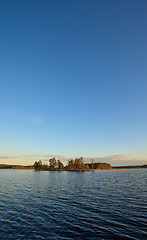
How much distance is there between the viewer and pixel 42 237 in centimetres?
1513

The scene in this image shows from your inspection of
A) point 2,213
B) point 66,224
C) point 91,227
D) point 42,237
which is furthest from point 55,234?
point 2,213

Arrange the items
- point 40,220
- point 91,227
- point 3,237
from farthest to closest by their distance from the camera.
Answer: point 40,220 < point 91,227 < point 3,237

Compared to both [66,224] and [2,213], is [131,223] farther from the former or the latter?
[2,213]

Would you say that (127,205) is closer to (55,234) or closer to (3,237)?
(55,234)

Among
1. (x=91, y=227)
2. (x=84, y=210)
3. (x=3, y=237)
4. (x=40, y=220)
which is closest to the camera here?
(x=3, y=237)

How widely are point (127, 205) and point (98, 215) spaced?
345 inches

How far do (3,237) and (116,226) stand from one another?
13520mm

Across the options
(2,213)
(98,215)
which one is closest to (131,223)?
(98,215)

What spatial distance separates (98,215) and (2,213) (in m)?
15.6

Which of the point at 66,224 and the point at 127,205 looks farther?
the point at 127,205

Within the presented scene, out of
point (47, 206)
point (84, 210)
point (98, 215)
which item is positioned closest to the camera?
point (98, 215)

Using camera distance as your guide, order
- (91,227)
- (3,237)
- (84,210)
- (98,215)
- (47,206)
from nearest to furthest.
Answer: (3,237) < (91,227) < (98,215) < (84,210) < (47,206)

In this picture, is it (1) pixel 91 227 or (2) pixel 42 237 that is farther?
(1) pixel 91 227

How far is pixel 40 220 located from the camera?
20.0 meters
